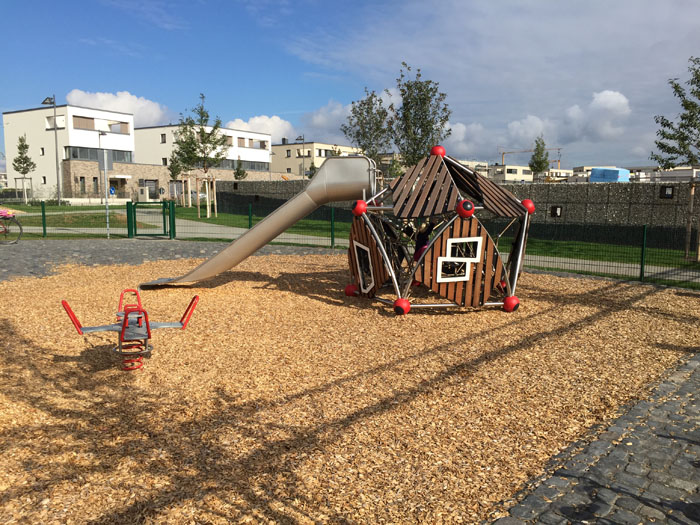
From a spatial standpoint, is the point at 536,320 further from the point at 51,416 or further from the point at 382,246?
the point at 51,416

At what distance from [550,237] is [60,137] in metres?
55.8

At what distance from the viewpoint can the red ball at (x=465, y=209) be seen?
809cm

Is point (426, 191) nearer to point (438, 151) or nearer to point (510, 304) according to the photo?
point (438, 151)

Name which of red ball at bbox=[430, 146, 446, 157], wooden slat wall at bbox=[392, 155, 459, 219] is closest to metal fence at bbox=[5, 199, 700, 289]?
red ball at bbox=[430, 146, 446, 157]

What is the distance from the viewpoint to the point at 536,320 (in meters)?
8.47

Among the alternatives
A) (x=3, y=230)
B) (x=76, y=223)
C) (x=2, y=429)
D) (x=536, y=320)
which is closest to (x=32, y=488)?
(x=2, y=429)

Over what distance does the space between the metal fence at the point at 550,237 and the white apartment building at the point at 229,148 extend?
134ft

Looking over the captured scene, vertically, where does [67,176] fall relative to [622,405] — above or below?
above

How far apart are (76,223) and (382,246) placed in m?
23.0

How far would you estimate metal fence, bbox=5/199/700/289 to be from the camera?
13.9 meters

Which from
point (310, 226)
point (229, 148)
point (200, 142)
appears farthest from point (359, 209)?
point (229, 148)

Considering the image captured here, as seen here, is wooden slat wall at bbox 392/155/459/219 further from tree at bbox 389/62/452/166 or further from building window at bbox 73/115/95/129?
building window at bbox 73/115/95/129

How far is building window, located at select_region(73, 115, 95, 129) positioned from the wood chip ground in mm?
56343

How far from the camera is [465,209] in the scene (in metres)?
Result: 8.09
